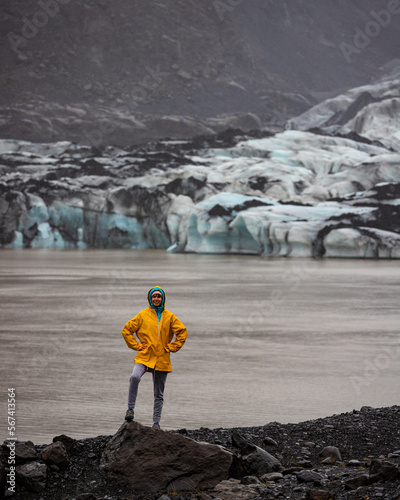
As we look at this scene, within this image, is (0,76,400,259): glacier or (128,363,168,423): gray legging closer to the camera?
(128,363,168,423): gray legging

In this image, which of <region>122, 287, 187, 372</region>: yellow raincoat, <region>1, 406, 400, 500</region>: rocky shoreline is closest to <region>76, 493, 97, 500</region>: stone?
<region>1, 406, 400, 500</region>: rocky shoreline

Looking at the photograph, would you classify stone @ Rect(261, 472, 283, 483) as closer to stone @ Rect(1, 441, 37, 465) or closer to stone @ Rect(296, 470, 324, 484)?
stone @ Rect(296, 470, 324, 484)

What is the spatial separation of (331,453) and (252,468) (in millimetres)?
627

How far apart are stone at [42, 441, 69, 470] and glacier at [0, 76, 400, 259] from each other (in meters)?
32.9

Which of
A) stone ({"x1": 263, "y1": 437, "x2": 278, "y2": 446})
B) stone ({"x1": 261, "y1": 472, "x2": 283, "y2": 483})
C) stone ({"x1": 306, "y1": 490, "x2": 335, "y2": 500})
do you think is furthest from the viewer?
stone ({"x1": 263, "y1": 437, "x2": 278, "y2": 446})

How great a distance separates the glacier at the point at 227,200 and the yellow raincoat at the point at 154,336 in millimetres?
32450

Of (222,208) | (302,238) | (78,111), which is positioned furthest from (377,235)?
(78,111)

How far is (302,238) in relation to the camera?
37.5 metres

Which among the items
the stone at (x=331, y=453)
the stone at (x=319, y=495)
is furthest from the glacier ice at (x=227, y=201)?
the stone at (x=319, y=495)

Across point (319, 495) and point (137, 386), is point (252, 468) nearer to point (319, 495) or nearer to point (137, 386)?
point (319, 495)

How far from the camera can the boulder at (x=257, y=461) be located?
489 centimetres

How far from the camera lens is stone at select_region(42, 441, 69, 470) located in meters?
4.80

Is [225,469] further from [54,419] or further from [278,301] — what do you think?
[278,301]

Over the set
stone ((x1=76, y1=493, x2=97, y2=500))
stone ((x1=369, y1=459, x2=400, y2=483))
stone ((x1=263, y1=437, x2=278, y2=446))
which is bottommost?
stone ((x1=76, y1=493, x2=97, y2=500))
